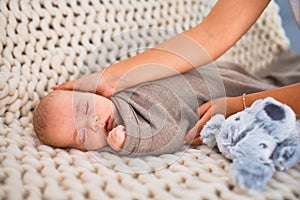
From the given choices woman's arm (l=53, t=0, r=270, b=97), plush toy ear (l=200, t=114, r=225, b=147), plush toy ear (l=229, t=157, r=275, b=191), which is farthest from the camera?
woman's arm (l=53, t=0, r=270, b=97)

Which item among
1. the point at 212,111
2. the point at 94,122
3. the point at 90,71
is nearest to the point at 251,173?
the point at 212,111

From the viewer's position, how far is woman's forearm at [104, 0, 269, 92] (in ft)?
2.65

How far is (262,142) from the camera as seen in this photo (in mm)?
605

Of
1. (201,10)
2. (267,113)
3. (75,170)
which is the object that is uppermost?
(201,10)

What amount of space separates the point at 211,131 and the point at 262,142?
0.39ft

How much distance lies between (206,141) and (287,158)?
15cm

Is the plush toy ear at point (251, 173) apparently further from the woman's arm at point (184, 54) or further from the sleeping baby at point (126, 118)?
the woman's arm at point (184, 54)

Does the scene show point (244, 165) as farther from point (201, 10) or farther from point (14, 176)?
point (201, 10)

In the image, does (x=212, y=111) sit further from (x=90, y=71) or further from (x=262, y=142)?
(x=90, y=71)

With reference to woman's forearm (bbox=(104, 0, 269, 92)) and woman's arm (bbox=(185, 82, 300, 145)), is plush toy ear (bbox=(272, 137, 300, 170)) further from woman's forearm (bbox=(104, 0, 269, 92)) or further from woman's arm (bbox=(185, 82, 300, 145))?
woman's forearm (bbox=(104, 0, 269, 92))

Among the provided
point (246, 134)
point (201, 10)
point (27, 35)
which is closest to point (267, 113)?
point (246, 134)

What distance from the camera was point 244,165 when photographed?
0.57 metres

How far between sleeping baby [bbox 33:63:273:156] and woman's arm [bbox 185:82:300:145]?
0.06ft

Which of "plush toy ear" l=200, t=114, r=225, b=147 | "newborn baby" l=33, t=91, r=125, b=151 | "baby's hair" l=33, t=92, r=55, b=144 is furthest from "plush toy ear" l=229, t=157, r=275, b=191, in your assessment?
"baby's hair" l=33, t=92, r=55, b=144
